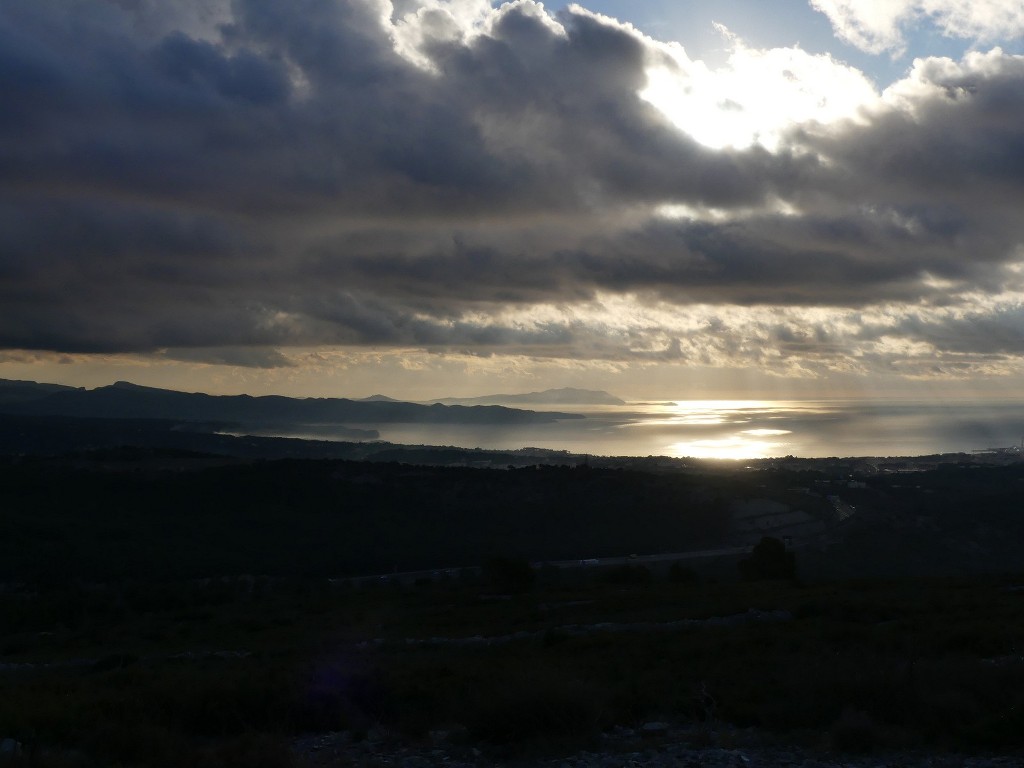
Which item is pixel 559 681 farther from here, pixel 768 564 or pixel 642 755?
pixel 768 564

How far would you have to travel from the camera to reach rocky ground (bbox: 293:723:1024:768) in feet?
25.2

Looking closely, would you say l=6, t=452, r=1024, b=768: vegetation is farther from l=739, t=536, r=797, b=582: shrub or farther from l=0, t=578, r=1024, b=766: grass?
l=739, t=536, r=797, b=582: shrub

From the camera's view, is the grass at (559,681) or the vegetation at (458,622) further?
the vegetation at (458,622)

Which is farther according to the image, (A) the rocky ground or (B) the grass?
(B) the grass

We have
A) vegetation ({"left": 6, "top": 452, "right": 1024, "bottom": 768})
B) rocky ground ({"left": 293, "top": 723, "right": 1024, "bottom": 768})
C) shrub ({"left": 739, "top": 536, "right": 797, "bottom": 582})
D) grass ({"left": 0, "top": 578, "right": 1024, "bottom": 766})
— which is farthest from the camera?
shrub ({"left": 739, "top": 536, "right": 797, "bottom": 582})

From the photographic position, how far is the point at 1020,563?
46875 millimetres

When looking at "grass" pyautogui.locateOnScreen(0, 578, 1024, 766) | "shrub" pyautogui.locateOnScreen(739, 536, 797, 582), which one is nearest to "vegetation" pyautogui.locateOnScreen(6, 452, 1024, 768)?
"grass" pyautogui.locateOnScreen(0, 578, 1024, 766)

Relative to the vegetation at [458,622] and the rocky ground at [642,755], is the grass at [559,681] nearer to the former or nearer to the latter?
the vegetation at [458,622]

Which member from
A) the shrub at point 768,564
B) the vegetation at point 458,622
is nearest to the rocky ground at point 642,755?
the vegetation at point 458,622

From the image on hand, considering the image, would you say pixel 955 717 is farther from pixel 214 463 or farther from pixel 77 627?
pixel 214 463

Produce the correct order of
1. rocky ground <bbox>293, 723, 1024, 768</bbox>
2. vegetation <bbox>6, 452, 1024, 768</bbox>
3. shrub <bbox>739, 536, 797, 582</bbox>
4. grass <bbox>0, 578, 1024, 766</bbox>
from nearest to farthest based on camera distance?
1. rocky ground <bbox>293, 723, 1024, 768</bbox>
2. grass <bbox>0, 578, 1024, 766</bbox>
3. vegetation <bbox>6, 452, 1024, 768</bbox>
4. shrub <bbox>739, 536, 797, 582</bbox>

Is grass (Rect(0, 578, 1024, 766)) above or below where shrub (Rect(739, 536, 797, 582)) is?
above

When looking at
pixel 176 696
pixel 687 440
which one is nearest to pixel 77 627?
pixel 176 696

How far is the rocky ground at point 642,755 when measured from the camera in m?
7.69
